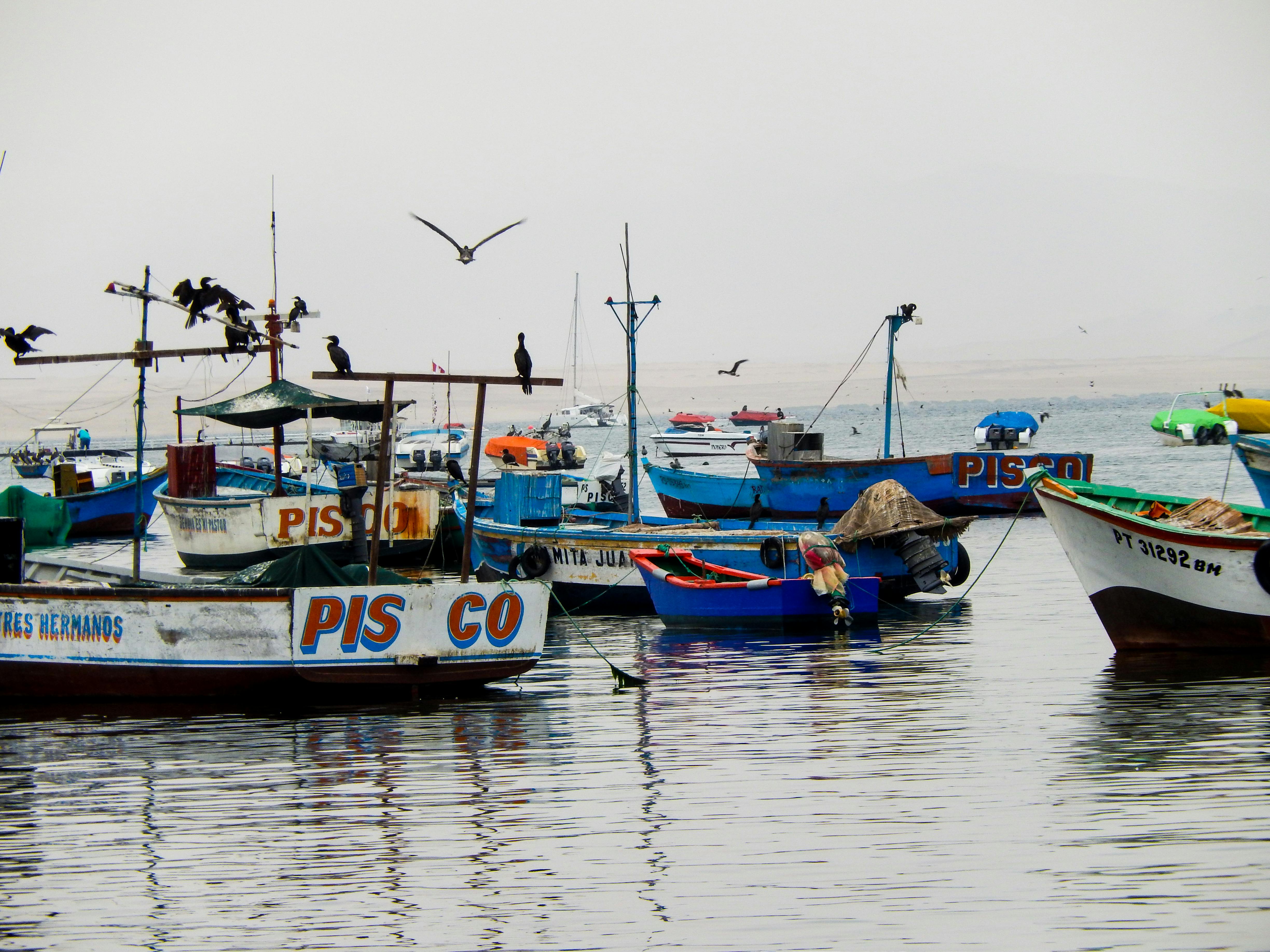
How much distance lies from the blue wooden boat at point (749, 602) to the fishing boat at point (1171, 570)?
353 cm

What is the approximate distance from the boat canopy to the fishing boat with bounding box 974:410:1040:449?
0.5 inches

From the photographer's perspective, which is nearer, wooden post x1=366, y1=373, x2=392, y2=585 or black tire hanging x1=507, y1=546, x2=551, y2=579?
wooden post x1=366, y1=373, x2=392, y2=585

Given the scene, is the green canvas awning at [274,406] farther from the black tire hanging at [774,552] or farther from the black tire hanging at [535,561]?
the black tire hanging at [774,552]

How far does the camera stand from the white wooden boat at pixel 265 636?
44.7 feet

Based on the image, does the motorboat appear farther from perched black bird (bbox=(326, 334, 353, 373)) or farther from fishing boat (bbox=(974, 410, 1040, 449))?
perched black bird (bbox=(326, 334, 353, 373))

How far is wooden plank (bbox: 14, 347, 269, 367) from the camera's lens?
608 inches

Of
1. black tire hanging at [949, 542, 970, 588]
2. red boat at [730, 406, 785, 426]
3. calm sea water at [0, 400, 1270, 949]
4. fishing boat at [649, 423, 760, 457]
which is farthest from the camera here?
red boat at [730, 406, 785, 426]

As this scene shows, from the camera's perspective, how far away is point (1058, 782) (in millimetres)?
10148

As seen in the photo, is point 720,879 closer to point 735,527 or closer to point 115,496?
point 735,527

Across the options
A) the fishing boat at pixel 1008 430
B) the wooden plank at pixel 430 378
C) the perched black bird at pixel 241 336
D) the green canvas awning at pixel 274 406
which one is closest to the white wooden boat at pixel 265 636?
the wooden plank at pixel 430 378

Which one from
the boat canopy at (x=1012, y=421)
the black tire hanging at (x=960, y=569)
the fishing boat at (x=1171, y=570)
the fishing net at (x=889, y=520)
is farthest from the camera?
the boat canopy at (x=1012, y=421)

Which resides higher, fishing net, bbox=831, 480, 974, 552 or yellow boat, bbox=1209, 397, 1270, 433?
yellow boat, bbox=1209, 397, 1270, 433

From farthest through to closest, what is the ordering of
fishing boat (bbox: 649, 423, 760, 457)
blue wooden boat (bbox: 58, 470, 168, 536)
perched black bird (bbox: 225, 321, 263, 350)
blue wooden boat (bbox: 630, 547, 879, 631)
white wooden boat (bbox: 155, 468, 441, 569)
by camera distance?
fishing boat (bbox: 649, 423, 760, 457), blue wooden boat (bbox: 58, 470, 168, 536), white wooden boat (bbox: 155, 468, 441, 569), blue wooden boat (bbox: 630, 547, 879, 631), perched black bird (bbox: 225, 321, 263, 350)

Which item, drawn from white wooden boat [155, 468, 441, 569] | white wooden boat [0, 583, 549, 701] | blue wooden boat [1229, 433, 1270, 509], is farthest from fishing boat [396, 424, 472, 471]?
white wooden boat [0, 583, 549, 701]
